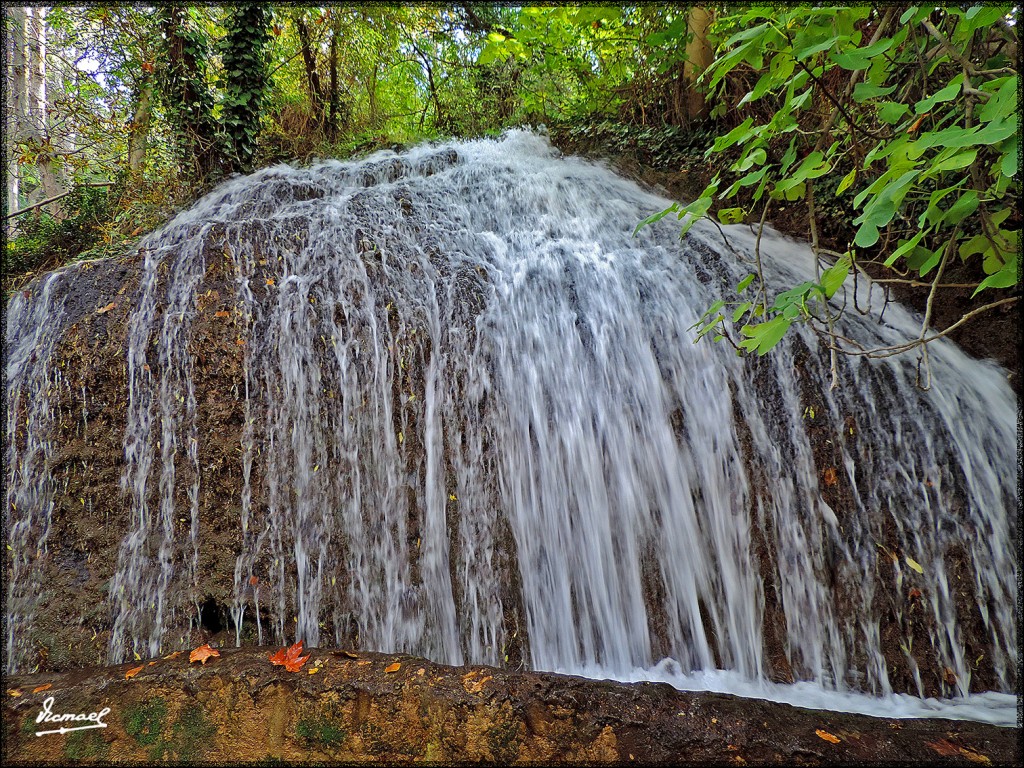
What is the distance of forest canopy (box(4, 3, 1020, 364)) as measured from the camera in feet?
9.52

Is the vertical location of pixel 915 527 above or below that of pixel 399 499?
below

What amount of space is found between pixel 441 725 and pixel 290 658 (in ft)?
2.58

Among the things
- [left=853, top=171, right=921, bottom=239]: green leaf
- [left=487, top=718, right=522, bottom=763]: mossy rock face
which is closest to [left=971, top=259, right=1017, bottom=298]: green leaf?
[left=853, top=171, right=921, bottom=239]: green leaf

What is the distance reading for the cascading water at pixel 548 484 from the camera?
2.81 meters

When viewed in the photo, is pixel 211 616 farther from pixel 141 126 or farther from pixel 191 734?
pixel 141 126

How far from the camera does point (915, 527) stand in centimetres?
285

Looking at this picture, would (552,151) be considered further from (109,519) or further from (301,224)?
(109,519)

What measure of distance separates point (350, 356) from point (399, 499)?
101 centimetres

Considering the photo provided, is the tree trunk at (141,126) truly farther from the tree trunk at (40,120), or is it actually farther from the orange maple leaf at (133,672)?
the orange maple leaf at (133,672)

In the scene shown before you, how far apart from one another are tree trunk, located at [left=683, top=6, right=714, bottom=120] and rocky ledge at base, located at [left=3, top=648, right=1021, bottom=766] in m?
5.51

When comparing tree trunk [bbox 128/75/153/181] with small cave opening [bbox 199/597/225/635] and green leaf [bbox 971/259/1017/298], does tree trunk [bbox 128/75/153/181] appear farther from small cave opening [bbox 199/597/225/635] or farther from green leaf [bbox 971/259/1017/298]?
green leaf [bbox 971/259/1017/298]

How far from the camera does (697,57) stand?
5418 mm

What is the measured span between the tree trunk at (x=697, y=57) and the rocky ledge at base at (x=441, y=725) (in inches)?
217

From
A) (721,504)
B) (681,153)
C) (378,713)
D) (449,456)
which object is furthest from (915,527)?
(681,153)
